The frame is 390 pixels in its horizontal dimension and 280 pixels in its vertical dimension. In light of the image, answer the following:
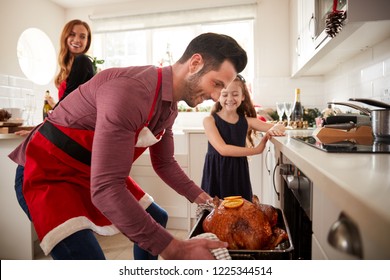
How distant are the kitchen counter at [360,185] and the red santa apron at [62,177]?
1.31ft

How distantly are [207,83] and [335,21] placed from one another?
56cm

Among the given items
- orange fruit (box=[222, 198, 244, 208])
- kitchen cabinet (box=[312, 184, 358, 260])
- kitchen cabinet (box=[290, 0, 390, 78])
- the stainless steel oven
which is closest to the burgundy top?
orange fruit (box=[222, 198, 244, 208])

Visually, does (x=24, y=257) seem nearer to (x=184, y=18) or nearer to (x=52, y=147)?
(x=52, y=147)

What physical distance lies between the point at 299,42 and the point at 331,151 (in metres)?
1.63

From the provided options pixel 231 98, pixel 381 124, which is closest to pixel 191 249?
pixel 381 124

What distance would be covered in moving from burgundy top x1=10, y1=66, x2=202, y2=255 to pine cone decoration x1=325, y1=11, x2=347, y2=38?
0.62 metres

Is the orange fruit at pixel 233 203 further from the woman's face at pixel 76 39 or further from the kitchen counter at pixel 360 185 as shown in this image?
the woman's face at pixel 76 39

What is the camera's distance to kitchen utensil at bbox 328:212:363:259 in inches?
→ 12.8

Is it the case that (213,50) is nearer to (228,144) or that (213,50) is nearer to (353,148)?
(353,148)

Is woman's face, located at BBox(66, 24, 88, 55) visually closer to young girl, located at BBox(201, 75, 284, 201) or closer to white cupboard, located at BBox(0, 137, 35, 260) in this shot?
white cupboard, located at BBox(0, 137, 35, 260)

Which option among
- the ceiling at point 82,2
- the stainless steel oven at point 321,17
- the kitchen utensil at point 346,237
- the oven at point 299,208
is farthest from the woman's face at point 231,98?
the ceiling at point 82,2

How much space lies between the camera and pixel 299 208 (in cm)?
90

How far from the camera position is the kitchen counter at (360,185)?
0.25m

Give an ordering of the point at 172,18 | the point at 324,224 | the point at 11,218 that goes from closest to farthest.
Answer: the point at 324,224 → the point at 11,218 → the point at 172,18
